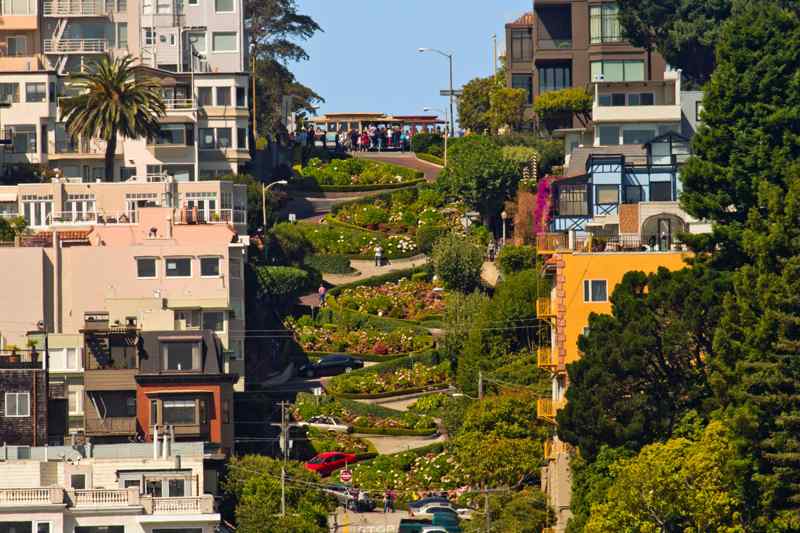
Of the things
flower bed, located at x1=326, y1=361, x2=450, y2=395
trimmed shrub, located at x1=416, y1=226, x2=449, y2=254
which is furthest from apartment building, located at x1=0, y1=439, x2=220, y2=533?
trimmed shrub, located at x1=416, y1=226, x2=449, y2=254

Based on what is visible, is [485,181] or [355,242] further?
[485,181]

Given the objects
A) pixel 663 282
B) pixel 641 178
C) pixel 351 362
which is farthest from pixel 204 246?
pixel 663 282

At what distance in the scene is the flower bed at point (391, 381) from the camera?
15762cm

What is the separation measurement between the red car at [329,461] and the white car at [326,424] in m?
4.10

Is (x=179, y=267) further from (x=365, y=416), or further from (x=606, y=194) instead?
(x=606, y=194)

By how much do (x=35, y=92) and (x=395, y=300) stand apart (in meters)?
31.2

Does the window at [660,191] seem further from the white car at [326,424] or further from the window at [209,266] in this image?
Answer: the white car at [326,424]

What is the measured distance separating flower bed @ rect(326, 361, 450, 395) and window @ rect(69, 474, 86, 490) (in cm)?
3338

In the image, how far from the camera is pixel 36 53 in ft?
656

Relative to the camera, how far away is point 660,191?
546 ft

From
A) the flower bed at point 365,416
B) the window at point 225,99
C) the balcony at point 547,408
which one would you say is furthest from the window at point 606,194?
the window at point 225,99

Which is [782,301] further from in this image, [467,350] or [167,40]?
[167,40]

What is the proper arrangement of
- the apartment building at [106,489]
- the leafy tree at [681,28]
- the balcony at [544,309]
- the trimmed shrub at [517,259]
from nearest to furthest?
the apartment building at [106,489]
the balcony at [544,309]
the trimmed shrub at [517,259]
the leafy tree at [681,28]

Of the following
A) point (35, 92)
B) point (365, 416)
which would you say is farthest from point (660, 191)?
point (35, 92)
